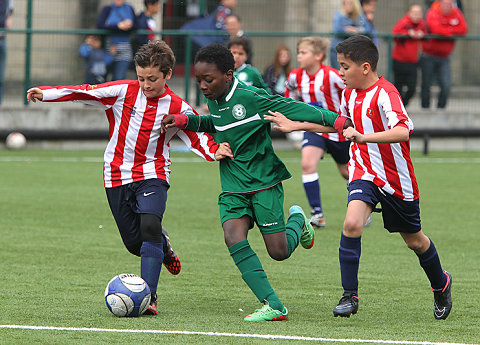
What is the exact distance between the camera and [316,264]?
808 centimetres

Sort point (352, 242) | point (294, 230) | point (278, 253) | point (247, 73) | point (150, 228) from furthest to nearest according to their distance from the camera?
point (247, 73) → point (294, 230) → point (278, 253) → point (150, 228) → point (352, 242)

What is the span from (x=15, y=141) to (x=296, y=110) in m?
11.2

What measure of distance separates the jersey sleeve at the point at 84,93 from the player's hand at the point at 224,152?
0.80m

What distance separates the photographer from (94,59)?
16719 mm

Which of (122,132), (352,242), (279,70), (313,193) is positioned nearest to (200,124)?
(122,132)

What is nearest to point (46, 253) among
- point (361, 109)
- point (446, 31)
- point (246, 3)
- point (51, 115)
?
point (361, 109)

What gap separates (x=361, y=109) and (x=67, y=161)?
32.9 ft

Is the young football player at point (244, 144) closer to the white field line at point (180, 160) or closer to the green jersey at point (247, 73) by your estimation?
the green jersey at point (247, 73)

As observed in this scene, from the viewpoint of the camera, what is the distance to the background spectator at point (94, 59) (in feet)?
54.6

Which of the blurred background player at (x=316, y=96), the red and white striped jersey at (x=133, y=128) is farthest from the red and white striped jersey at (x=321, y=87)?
the red and white striped jersey at (x=133, y=128)

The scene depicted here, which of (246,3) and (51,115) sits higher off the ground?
(246,3)

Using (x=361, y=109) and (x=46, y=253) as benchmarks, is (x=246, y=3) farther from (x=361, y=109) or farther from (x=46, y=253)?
(x=361, y=109)

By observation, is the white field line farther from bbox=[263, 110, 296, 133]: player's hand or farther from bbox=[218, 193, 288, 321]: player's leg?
bbox=[263, 110, 296, 133]: player's hand

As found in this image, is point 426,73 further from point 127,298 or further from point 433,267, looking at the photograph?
point 127,298
